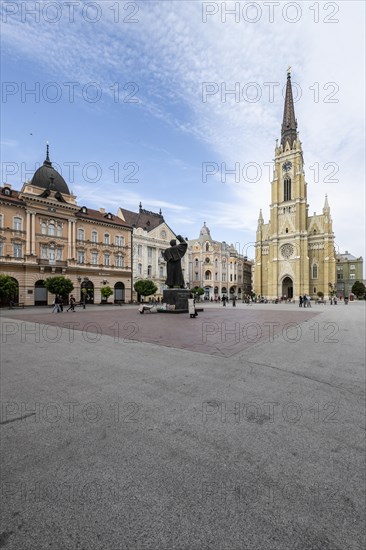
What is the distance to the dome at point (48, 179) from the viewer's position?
36.6 m

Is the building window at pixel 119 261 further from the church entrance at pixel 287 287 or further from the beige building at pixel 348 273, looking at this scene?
the beige building at pixel 348 273

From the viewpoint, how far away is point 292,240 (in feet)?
220

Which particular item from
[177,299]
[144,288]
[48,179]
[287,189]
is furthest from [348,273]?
[48,179]

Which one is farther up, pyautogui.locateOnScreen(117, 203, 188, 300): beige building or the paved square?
pyautogui.locateOnScreen(117, 203, 188, 300): beige building

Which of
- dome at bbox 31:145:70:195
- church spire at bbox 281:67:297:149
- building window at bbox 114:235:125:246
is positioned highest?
church spire at bbox 281:67:297:149

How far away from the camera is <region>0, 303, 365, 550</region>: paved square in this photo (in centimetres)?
194

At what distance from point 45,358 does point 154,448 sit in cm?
470

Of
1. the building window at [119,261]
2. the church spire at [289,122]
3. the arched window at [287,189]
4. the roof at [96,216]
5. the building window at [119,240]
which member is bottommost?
the building window at [119,261]

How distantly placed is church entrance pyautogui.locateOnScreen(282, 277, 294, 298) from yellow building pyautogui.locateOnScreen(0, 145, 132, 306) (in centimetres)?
4238

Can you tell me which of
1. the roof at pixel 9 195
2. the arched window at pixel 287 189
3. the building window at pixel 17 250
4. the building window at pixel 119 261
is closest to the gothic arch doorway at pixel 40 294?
the building window at pixel 17 250

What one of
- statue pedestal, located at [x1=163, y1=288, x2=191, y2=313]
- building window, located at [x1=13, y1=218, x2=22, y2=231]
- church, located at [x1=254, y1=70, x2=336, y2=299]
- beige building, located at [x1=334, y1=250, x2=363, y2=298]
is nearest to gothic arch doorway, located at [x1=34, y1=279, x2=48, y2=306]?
building window, located at [x1=13, y1=218, x2=22, y2=231]

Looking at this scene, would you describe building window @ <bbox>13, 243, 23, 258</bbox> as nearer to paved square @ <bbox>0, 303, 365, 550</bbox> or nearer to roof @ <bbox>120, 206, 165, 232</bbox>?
roof @ <bbox>120, 206, 165, 232</bbox>

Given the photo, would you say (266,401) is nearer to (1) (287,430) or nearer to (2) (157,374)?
(1) (287,430)

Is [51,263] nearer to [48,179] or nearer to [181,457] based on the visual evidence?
[48,179]
